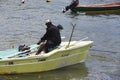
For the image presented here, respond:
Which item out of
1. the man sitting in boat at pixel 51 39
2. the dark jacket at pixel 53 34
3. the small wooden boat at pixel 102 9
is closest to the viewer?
the man sitting in boat at pixel 51 39

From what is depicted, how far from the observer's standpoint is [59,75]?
13195mm

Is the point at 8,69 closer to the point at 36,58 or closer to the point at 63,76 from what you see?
the point at 36,58

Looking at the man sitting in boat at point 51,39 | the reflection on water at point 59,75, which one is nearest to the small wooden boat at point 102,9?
the reflection on water at point 59,75

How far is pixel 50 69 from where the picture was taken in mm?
13406

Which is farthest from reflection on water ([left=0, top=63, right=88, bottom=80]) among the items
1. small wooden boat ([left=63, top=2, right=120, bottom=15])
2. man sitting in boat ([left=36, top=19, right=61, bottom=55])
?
small wooden boat ([left=63, top=2, right=120, bottom=15])

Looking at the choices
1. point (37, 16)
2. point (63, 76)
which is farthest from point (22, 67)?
point (37, 16)

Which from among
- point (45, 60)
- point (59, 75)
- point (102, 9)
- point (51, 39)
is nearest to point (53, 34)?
point (51, 39)

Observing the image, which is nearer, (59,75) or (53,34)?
(59,75)

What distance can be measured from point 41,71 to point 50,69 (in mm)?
353

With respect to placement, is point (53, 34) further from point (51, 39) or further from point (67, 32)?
point (67, 32)

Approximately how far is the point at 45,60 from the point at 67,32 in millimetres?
7900

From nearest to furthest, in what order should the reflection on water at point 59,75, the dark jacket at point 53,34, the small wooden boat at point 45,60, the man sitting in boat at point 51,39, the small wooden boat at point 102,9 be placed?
the small wooden boat at point 45,60
the reflection on water at point 59,75
the man sitting in boat at point 51,39
the dark jacket at point 53,34
the small wooden boat at point 102,9

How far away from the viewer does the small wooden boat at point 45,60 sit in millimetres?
12688

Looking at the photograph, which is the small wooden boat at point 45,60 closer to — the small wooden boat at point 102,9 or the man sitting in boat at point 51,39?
the man sitting in boat at point 51,39
